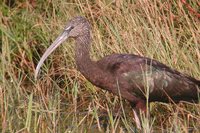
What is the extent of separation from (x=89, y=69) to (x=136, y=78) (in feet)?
1.57

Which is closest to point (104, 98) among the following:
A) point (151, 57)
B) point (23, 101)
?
point (151, 57)

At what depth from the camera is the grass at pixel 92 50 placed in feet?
25.9

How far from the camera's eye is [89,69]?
814 centimetres

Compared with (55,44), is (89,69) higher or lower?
lower

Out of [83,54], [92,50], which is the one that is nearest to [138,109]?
[83,54]

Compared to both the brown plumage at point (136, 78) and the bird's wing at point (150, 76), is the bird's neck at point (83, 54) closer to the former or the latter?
the brown plumage at point (136, 78)

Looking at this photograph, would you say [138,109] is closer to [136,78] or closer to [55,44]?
[136,78]

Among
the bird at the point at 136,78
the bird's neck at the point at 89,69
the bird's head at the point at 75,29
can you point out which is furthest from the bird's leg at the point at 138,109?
the bird's head at the point at 75,29

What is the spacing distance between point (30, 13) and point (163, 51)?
2299 mm

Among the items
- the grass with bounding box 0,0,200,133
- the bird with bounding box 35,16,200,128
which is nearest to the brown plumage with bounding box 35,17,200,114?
the bird with bounding box 35,16,200,128

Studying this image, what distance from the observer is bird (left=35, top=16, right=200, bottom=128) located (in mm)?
8109

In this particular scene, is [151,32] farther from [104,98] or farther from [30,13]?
[30,13]

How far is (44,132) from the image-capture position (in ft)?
23.1

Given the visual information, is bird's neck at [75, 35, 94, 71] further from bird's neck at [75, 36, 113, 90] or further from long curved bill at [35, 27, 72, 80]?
long curved bill at [35, 27, 72, 80]
